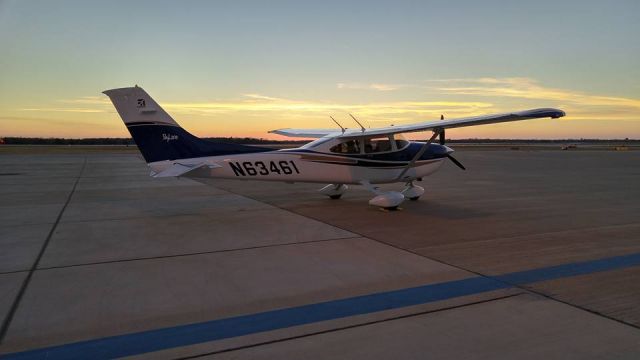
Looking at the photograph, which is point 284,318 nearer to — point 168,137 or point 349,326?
point 349,326

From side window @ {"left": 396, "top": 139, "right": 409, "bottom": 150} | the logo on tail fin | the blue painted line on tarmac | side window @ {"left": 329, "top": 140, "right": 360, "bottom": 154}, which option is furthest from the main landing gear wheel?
the blue painted line on tarmac

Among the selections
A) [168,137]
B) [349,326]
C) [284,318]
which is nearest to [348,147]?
[168,137]

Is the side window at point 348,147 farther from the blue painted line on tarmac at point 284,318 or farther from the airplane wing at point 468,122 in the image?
the blue painted line on tarmac at point 284,318

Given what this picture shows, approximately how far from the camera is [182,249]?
23.6 feet

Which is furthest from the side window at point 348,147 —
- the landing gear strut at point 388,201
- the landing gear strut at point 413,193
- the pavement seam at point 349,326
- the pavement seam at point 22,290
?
the pavement seam at point 349,326

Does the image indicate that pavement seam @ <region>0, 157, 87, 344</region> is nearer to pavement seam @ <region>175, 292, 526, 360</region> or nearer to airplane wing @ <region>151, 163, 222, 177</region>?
pavement seam @ <region>175, 292, 526, 360</region>

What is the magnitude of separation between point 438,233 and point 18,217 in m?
8.94

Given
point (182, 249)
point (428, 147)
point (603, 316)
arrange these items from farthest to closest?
1. point (428, 147)
2. point (182, 249)
3. point (603, 316)

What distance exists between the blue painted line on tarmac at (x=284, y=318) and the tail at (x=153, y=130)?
670 centimetres

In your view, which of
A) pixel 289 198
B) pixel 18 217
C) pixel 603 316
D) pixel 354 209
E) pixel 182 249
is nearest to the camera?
pixel 603 316

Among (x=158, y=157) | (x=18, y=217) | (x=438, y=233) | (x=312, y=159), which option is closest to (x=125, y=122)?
(x=158, y=157)

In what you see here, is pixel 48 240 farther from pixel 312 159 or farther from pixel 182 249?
pixel 312 159

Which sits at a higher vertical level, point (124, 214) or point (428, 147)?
point (428, 147)

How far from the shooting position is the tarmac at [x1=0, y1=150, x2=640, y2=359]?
3854 mm
